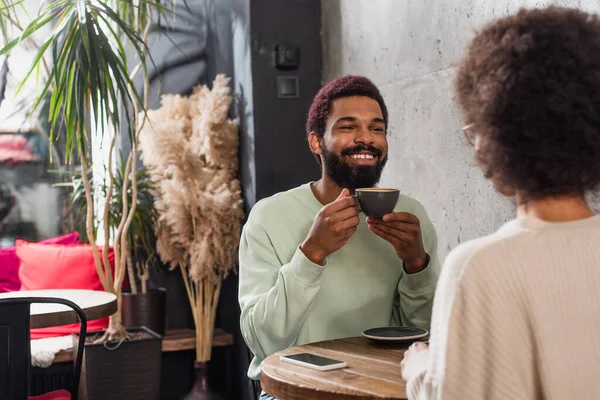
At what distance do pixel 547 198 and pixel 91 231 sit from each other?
3122 millimetres

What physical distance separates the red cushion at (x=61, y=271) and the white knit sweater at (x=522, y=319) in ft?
11.3

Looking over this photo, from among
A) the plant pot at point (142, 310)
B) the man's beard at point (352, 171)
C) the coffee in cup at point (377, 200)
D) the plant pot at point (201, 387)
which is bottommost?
the plant pot at point (201, 387)

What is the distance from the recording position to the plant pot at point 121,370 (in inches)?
148

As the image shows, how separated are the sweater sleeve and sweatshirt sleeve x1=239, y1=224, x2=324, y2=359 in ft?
2.62

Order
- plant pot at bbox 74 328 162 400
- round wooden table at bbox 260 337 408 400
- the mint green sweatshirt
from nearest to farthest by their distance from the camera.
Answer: round wooden table at bbox 260 337 408 400, the mint green sweatshirt, plant pot at bbox 74 328 162 400

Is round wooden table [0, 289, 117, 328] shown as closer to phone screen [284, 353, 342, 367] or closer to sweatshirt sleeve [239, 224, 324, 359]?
sweatshirt sleeve [239, 224, 324, 359]

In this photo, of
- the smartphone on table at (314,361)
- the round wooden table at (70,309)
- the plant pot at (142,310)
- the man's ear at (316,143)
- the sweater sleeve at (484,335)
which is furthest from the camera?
the plant pot at (142,310)

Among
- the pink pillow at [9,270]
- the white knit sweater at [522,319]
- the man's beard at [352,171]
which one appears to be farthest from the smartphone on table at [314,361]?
the pink pillow at [9,270]

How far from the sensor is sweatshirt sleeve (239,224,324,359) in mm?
1763

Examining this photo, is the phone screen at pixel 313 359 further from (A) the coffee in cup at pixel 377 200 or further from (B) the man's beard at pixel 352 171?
(B) the man's beard at pixel 352 171

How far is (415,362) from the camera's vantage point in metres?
1.19

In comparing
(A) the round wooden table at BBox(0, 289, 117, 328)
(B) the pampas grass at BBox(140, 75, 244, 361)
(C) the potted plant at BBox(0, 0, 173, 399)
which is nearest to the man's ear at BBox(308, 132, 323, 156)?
(A) the round wooden table at BBox(0, 289, 117, 328)

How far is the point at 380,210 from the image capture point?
1.74 metres

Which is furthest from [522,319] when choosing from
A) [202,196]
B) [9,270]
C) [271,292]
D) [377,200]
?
[9,270]
